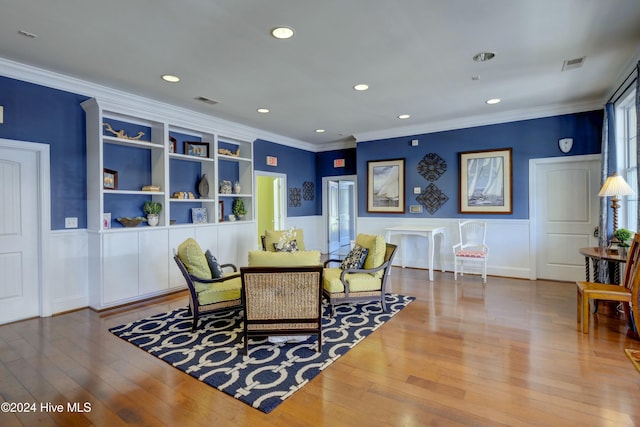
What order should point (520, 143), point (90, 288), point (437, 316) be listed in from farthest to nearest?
1. point (520, 143)
2. point (90, 288)
3. point (437, 316)

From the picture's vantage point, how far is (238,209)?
20.1 ft

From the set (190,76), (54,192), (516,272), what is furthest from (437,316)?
(54,192)

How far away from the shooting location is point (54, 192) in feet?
12.7

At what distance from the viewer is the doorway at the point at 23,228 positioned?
3.56 meters

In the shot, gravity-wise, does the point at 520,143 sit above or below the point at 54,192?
above

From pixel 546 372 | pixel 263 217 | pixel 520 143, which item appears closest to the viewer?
pixel 546 372

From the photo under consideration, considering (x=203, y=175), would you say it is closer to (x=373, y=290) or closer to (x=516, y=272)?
(x=373, y=290)

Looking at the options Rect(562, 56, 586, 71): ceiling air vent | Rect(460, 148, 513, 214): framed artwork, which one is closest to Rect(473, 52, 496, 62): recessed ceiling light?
Rect(562, 56, 586, 71): ceiling air vent

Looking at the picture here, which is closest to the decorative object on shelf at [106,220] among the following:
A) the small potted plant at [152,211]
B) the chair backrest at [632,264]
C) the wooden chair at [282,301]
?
the small potted plant at [152,211]

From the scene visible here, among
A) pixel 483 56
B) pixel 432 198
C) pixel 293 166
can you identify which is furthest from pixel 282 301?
pixel 293 166

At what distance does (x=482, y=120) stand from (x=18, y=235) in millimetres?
6767

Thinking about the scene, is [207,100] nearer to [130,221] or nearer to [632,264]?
[130,221]

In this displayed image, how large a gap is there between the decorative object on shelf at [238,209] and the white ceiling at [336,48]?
1.80 m

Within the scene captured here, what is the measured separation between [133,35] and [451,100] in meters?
4.02
